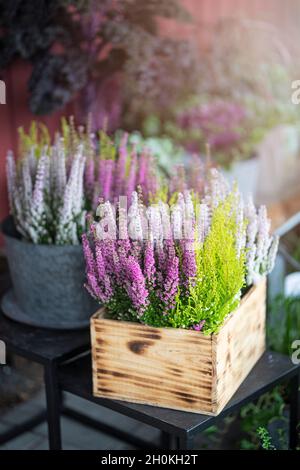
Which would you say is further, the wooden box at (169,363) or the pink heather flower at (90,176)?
the pink heather flower at (90,176)

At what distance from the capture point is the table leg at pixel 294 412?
78.7 inches

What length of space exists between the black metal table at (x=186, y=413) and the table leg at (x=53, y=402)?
2 cm

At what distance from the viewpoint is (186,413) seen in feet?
5.47

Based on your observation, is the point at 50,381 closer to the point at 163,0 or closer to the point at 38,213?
the point at 38,213

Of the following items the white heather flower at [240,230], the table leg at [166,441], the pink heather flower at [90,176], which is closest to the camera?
the white heather flower at [240,230]

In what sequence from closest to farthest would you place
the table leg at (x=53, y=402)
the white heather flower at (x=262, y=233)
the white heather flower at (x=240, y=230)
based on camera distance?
the white heather flower at (x=240, y=230) < the white heather flower at (x=262, y=233) < the table leg at (x=53, y=402)

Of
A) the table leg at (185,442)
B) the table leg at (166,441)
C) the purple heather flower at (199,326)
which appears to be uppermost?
the purple heather flower at (199,326)

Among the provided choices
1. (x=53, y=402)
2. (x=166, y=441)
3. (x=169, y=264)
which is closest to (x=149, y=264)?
(x=169, y=264)

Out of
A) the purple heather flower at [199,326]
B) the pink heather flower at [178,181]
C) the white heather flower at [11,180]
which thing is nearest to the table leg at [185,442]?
the purple heather flower at [199,326]

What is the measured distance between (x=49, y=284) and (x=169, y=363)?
0.46m

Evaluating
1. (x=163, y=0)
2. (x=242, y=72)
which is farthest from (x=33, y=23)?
(x=242, y=72)

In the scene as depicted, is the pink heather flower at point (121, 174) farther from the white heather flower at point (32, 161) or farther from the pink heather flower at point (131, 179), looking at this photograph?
the white heather flower at point (32, 161)

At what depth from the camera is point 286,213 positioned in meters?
3.10

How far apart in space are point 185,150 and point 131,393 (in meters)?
1.63
